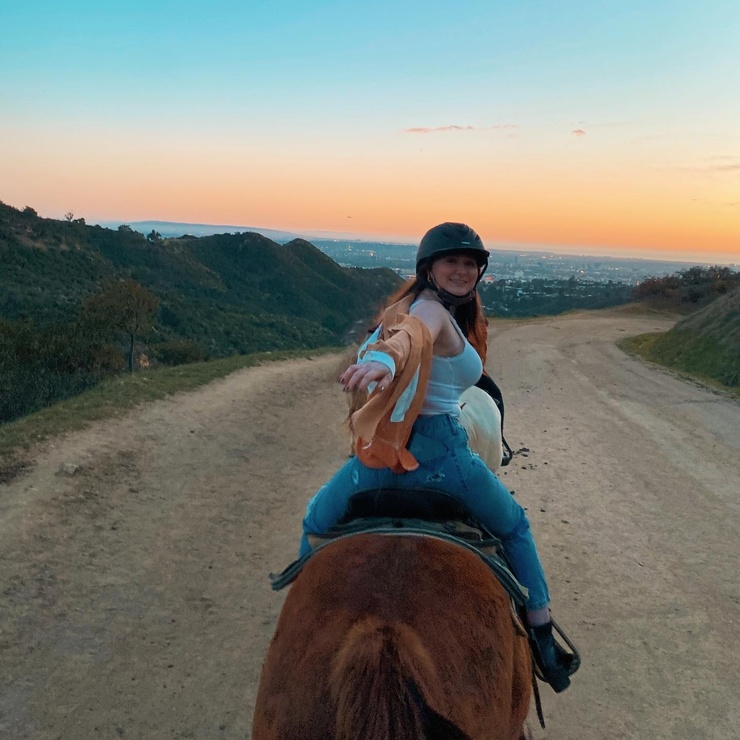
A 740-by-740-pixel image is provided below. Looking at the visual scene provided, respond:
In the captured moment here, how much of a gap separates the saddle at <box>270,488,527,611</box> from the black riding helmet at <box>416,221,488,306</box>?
97 centimetres

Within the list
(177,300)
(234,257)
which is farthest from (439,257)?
(234,257)

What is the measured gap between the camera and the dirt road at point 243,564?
3.74m

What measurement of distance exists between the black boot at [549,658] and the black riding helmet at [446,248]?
1.56 metres

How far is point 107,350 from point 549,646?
14.2 m

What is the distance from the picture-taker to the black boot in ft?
9.04

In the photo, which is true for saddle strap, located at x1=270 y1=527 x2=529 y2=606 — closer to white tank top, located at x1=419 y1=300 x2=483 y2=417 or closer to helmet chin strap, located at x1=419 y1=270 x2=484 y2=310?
white tank top, located at x1=419 y1=300 x2=483 y2=417

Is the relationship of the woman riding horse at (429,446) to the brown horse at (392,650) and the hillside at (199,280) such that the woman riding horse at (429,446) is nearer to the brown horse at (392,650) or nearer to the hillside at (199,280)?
the brown horse at (392,650)

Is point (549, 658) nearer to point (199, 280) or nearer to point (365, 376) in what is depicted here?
point (365, 376)

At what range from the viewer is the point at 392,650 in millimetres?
1695

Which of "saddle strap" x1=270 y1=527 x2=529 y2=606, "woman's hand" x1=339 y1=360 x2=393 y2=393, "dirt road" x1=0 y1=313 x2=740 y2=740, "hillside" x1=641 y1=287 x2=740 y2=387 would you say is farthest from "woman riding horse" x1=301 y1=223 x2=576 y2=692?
"hillside" x1=641 y1=287 x2=740 y2=387

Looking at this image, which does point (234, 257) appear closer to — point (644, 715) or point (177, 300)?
point (177, 300)

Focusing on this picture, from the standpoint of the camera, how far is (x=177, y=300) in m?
40.6

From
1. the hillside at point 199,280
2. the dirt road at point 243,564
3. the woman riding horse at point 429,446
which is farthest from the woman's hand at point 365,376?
the hillside at point 199,280

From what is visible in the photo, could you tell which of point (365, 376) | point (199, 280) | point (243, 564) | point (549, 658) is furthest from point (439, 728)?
point (199, 280)
